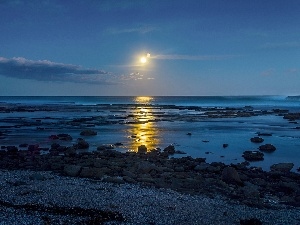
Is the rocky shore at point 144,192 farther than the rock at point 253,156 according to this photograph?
No

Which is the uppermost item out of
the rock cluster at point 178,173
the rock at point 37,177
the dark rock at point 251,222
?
the rock at point 37,177

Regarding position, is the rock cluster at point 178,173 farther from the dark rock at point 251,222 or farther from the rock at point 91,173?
the dark rock at point 251,222

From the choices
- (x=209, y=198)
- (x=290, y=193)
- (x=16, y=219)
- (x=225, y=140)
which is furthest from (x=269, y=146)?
(x=16, y=219)

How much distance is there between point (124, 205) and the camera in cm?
1543

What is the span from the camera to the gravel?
13820 millimetres

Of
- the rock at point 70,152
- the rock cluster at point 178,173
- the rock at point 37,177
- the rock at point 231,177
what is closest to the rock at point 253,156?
the rock cluster at point 178,173

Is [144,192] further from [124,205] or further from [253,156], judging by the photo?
[253,156]

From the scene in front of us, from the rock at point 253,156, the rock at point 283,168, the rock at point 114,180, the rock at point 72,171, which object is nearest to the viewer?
the rock at point 114,180

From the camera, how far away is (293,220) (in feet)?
47.0

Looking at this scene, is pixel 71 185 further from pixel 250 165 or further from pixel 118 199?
pixel 250 165

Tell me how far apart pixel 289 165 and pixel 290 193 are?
19.4 feet

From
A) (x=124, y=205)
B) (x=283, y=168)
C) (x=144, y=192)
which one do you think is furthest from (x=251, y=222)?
(x=283, y=168)

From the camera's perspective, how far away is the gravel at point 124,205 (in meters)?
13.8

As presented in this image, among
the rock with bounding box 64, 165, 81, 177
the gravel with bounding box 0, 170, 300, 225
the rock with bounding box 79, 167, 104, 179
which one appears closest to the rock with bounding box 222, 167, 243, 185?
the gravel with bounding box 0, 170, 300, 225
